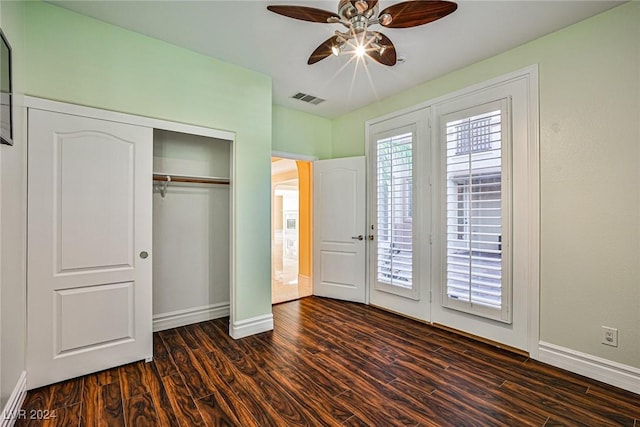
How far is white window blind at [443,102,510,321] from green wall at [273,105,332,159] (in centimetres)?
198

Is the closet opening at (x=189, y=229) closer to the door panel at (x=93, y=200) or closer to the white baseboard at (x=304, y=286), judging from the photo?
the door panel at (x=93, y=200)

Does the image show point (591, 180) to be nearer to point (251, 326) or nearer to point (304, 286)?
point (251, 326)

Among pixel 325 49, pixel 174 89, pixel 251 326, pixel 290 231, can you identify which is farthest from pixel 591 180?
pixel 290 231

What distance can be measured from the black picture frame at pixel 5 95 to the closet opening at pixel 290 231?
2.96 metres

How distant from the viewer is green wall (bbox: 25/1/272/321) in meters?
2.14

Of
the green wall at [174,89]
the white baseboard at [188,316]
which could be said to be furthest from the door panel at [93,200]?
the white baseboard at [188,316]

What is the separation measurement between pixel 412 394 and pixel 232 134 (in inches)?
109

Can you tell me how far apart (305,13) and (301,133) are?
2.53 metres

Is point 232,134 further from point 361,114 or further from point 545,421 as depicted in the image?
point 545,421

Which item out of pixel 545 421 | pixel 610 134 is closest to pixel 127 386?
pixel 545 421

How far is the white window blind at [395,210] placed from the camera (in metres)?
3.53

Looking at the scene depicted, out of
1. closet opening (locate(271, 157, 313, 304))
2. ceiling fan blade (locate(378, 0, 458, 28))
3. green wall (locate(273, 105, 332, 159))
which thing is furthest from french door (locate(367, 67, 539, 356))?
closet opening (locate(271, 157, 313, 304))

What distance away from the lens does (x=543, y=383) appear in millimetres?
2180

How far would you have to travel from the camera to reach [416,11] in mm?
1811
